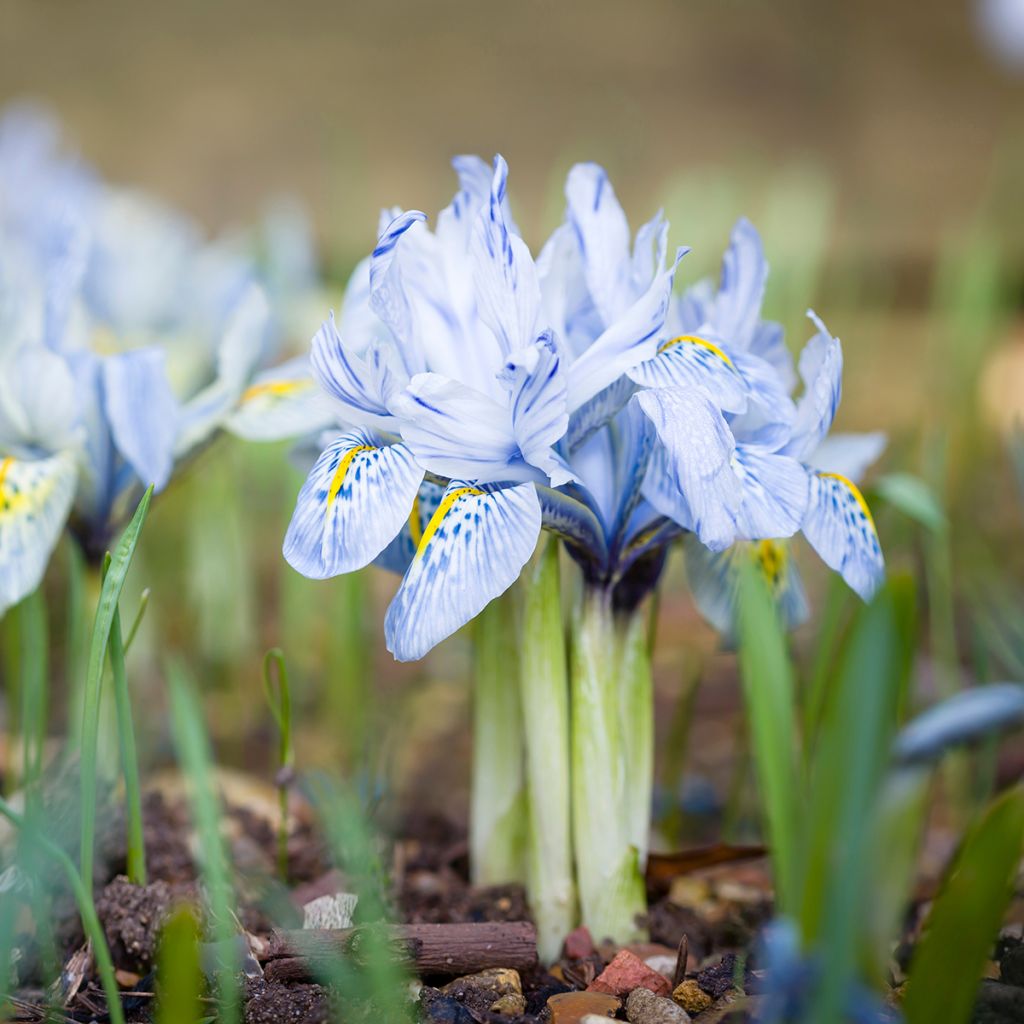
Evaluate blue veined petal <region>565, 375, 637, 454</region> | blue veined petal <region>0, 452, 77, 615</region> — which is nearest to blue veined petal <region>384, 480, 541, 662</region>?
blue veined petal <region>565, 375, 637, 454</region>

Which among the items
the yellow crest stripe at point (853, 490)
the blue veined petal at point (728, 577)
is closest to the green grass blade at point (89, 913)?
the blue veined petal at point (728, 577)

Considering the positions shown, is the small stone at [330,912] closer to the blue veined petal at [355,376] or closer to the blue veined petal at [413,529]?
the blue veined petal at [413,529]

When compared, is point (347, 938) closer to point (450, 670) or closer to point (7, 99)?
point (450, 670)

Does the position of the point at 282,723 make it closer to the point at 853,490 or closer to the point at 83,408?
the point at 83,408

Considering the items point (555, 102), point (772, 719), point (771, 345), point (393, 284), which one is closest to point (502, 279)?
point (393, 284)

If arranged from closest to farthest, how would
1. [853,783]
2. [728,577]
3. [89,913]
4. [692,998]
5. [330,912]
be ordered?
1. [853,783]
2. [89,913]
3. [692,998]
4. [330,912]
5. [728,577]

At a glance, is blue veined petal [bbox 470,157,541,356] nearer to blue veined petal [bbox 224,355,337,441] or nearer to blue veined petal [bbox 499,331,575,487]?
blue veined petal [bbox 499,331,575,487]
